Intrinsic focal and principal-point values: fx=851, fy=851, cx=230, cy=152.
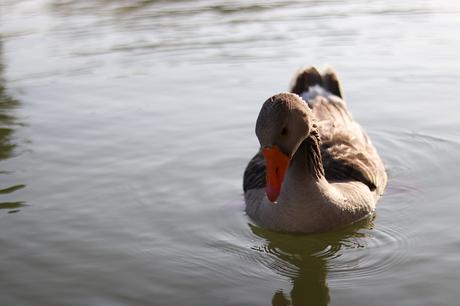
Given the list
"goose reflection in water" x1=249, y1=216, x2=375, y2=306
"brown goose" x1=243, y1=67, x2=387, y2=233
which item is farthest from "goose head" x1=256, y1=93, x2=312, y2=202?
"goose reflection in water" x1=249, y1=216, x2=375, y2=306

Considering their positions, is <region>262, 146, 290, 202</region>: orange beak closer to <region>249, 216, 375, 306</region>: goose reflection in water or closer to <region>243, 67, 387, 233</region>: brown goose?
<region>243, 67, 387, 233</region>: brown goose

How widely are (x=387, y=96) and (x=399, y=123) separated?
1097mm

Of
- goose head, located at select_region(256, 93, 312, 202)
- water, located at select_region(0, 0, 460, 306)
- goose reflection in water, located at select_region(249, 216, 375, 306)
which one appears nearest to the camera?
goose reflection in water, located at select_region(249, 216, 375, 306)

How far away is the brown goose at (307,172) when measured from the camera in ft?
22.7

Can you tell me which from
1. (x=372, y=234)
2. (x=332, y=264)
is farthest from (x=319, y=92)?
(x=332, y=264)

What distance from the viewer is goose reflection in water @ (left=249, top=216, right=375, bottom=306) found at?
614 cm

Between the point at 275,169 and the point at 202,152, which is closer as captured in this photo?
the point at 275,169

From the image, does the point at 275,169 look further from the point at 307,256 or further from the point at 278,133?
the point at 307,256

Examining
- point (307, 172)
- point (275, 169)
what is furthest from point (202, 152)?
point (275, 169)

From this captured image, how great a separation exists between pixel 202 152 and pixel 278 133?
2.88 m

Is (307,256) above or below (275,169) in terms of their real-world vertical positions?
below

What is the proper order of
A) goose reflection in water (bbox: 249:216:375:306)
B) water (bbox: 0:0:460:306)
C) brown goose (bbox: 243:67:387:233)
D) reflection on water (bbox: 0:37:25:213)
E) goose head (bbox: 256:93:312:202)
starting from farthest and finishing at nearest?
reflection on water (bbox: 0:37:25:213), brown goose (bbox: 243:67:387:233), goose head (bbox: 256:93:312:202), water (bbox: 0:0:460:306), goose reflection in water (bbox: 249:216:375:306)

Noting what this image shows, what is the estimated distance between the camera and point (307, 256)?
6.91m

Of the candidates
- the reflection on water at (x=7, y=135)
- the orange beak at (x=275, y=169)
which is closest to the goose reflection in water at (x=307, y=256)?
the orange beak at (x=275, y=169)
